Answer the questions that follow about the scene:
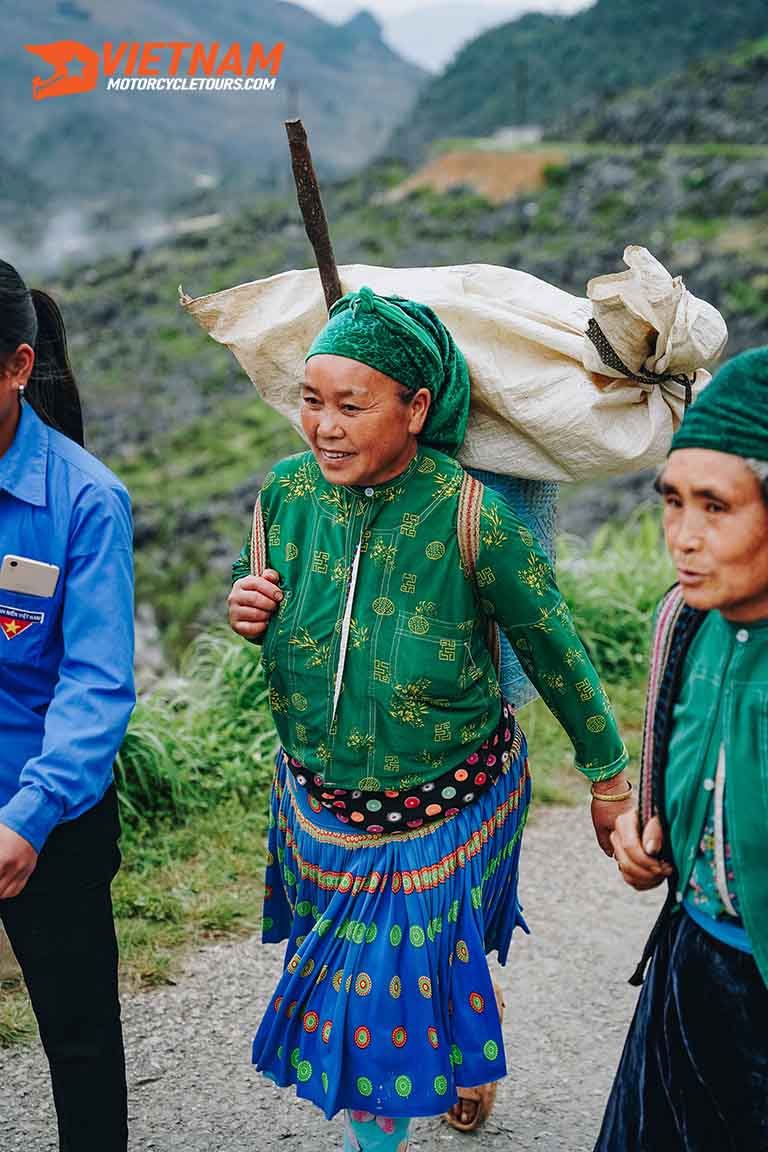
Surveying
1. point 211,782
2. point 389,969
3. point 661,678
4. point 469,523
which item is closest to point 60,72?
point 211,782

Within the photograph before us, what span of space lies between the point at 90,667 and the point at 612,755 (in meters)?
0.94

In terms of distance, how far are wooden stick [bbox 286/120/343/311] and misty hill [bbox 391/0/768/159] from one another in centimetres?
6480

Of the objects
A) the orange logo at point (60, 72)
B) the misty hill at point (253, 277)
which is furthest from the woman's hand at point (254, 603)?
the misty hill at point (253, 277)

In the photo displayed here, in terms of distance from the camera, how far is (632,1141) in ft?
6.57

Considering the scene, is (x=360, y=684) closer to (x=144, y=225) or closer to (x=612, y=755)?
(x=612, y=755)

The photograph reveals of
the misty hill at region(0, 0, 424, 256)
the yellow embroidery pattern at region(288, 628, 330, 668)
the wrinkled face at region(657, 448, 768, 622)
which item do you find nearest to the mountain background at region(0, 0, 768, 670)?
the misty hill at region(0, 0, 424, 256)

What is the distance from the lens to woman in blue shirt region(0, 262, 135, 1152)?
2.00 meters

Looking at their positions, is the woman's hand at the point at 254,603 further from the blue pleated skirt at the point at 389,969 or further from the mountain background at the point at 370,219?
the mountain background at the point at 370,219

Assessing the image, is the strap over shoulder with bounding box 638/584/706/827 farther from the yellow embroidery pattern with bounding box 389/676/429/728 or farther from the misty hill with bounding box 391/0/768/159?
the misty hill with bounding box 391/0/768/159

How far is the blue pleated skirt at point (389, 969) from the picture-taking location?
92.0 inches

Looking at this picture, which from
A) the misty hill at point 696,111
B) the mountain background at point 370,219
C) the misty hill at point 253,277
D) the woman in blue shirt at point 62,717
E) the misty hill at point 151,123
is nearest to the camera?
the woman in blue shirt at point 62,717

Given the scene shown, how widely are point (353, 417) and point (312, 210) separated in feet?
1.73

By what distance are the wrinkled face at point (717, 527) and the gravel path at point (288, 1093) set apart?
1667 millimetres

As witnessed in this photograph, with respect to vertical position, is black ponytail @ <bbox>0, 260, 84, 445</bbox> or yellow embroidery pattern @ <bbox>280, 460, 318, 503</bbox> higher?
black ponytail @ <bbox>0, 260, 84, 445</bbox>
